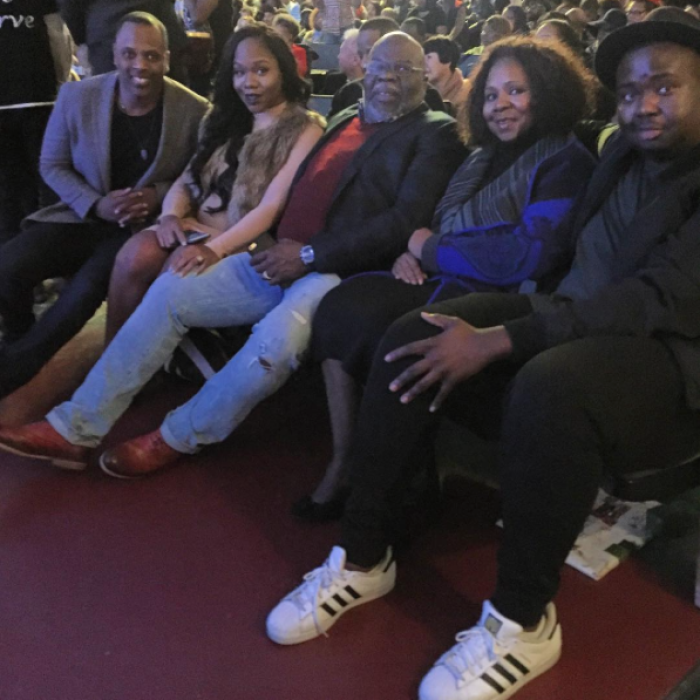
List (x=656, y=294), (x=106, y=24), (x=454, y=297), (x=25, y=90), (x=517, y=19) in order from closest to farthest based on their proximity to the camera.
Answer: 1. (x=656, y=294)
2. (x=454, y=297)
3. (x=106, y=24)
4. (x=25, y=90)
5. (x=517, y=19)

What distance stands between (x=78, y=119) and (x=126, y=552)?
1.47 metres

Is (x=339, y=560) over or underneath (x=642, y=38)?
underneath

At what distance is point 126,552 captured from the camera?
5.81 ft

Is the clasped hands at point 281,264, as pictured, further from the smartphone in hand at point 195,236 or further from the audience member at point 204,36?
the audience member at point 204,36

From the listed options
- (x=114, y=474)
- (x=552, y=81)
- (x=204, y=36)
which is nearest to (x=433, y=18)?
(x=204, y=36)

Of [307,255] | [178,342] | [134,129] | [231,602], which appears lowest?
[231,602]

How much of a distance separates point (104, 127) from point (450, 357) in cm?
164

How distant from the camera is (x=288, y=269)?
2.00 meters

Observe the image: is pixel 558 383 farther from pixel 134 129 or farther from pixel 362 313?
pixel 134 129

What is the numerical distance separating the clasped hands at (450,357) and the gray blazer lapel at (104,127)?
5.02 ft

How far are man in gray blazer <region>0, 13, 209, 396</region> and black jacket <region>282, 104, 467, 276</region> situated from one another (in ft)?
2.47

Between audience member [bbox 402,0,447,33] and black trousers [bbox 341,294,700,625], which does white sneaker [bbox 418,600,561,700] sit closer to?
black trousers [bbox 341,294,700,625]

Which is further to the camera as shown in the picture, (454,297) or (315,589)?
(454,297)

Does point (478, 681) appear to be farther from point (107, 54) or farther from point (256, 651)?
point (107, 54)
